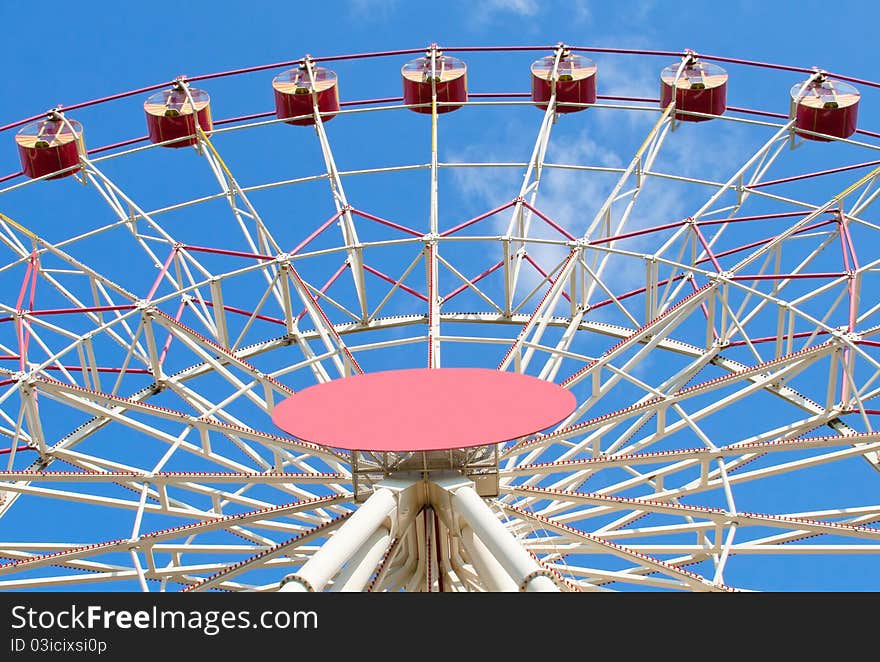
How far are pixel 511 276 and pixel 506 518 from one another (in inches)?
355

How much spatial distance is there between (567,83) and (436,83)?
367 cm

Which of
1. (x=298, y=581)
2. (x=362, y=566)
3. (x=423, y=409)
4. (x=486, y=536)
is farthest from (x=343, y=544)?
(x=423, y=409)

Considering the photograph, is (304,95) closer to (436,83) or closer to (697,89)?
(436,83)

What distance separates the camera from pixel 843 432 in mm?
28797

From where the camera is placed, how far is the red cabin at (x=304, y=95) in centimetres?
3703

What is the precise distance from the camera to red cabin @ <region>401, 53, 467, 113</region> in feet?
121

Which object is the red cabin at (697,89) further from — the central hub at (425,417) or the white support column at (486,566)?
the white support column at (486,566)

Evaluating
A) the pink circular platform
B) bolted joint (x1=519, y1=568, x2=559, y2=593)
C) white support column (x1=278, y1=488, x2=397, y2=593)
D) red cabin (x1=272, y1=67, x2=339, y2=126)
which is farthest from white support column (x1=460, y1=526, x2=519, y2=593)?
red cabin (x1=272, y1=67, x2=339, y2=126)

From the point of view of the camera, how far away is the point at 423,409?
23344mm

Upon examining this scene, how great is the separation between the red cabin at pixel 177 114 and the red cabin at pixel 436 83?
5.68 metres

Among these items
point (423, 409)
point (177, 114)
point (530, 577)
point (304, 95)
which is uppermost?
point (304, 95)

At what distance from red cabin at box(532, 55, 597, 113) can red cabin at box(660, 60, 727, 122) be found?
6.97 feet

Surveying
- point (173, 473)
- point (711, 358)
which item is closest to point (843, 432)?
point (711, 358)

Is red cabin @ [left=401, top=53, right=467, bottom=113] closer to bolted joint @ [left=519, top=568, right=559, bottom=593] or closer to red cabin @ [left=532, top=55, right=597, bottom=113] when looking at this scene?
red cabin @ [left=532, top=55, right=597, bottom=113]
